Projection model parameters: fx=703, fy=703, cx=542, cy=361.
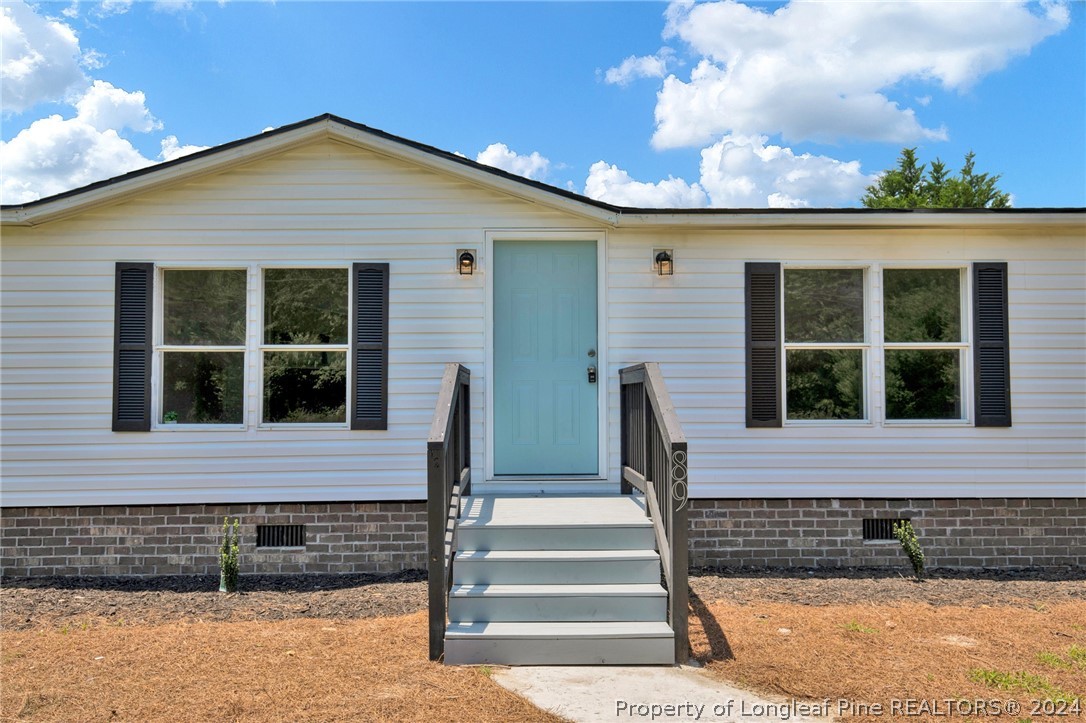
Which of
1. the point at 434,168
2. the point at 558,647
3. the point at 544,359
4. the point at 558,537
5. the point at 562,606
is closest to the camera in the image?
the point at 558,647

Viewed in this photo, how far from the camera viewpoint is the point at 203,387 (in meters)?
6.15

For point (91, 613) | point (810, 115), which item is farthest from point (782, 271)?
point (810, 115)

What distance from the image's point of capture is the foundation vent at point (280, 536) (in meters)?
6.05

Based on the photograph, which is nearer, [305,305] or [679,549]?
[679,549]

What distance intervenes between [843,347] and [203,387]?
5674 mm

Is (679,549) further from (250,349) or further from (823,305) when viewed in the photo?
(250,349)

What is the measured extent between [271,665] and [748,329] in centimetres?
448

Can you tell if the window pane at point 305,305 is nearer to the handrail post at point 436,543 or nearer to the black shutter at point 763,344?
the handrail post at point 436,543

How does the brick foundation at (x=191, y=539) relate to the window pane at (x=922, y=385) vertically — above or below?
below

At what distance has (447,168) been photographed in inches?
236

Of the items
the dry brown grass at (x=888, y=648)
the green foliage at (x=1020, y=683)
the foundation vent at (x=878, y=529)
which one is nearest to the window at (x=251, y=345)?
the dry brown grass at (x=888, y=648)

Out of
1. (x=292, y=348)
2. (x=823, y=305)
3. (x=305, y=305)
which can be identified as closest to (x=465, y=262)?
(x=305, y=305)

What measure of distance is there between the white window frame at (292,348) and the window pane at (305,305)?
0.05 m

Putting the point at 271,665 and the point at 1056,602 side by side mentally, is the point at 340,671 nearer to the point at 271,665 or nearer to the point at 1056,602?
the point at 271,665
